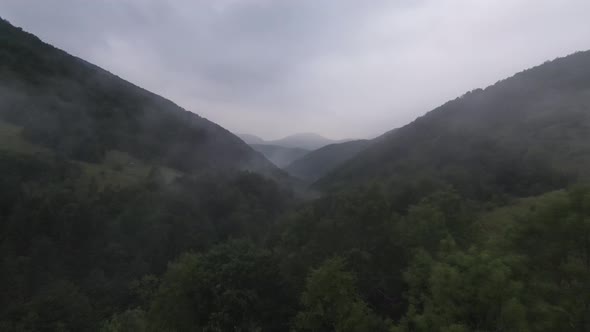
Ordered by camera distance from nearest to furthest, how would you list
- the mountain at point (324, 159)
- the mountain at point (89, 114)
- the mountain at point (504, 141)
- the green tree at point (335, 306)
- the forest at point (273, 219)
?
the forest at point (273, 219) → the green tree at point (335, 306) → the mountain at point (504, 141) → the mountain at point (89, 114) → the mountain at point (324, 159)

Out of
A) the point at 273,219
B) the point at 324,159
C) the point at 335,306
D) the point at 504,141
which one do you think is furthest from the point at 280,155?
the point at 335,306

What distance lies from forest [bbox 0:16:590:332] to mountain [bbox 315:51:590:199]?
13.7 inches

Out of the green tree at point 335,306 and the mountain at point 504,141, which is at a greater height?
the mountain at point 504,141

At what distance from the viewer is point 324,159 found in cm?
15425

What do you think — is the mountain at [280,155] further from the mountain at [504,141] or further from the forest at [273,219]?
the mountain at [504,141]

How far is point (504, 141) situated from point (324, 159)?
3999 inches

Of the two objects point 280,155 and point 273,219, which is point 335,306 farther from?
point 280,155

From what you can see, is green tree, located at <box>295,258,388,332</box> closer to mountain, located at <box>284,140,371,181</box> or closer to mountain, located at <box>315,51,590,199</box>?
mountain, located at <box>315,51,590,199</box>

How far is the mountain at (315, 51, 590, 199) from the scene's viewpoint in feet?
141

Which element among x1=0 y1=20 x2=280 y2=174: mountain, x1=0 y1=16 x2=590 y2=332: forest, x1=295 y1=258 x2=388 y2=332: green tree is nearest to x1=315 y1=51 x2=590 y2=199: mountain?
x1=0 y1=16 x2=590 y2=332: forest

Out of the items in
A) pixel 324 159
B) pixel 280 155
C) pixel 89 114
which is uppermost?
pixel 89 114

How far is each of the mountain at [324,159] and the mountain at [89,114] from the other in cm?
3943

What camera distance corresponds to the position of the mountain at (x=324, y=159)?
143375 mm

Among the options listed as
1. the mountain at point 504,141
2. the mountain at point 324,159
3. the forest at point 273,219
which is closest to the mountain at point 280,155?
the mountain at point 324,159
